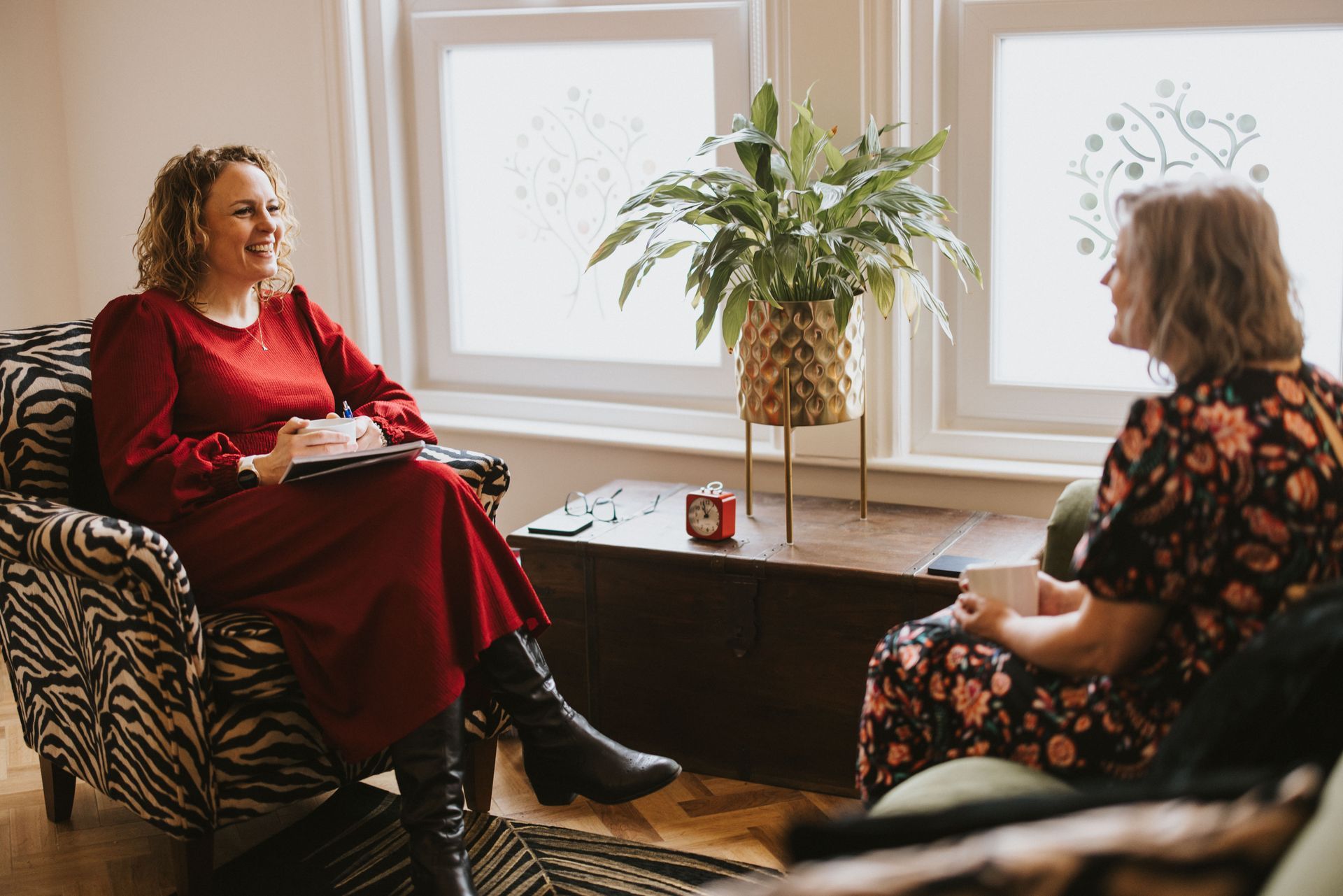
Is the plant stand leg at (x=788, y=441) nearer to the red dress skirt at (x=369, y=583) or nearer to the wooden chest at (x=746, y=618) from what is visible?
the wooden chest at (x=746, y=618)

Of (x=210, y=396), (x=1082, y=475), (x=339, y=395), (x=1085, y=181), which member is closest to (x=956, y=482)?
(x=1082, y=475)

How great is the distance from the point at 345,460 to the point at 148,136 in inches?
78.9

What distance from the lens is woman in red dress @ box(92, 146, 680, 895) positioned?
2051 millimetres

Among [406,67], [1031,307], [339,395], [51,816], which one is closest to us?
[51,816]

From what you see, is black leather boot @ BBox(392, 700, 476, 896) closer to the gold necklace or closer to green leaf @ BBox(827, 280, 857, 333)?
the gold necklace

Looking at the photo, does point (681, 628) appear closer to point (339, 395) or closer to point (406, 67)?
point (339, 395)

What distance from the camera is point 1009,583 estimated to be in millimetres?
1672

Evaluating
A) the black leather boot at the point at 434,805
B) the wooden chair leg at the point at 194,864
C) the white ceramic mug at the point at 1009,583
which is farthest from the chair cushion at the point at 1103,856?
the wooden chair leg at the point at 194,864

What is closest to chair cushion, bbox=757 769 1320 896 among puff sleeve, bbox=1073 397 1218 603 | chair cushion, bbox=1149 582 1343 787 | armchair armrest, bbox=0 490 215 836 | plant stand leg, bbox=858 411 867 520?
chair cushion, bbox=1149 582 1343 787

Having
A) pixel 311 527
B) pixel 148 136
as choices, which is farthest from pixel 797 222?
pixel 148 136

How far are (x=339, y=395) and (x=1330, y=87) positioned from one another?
205 cm

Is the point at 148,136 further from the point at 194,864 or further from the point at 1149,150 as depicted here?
the point at 1149,150

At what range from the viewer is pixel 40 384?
228cm

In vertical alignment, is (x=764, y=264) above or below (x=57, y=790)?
above
